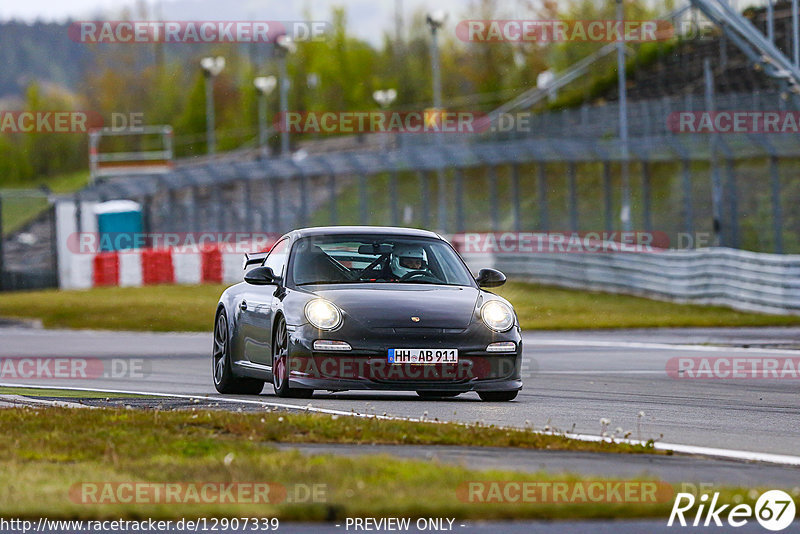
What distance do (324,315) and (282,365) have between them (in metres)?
0.65

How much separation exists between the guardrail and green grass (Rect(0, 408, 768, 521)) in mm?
18794

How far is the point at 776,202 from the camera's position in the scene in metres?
36.2

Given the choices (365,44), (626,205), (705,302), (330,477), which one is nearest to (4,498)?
(330,477)

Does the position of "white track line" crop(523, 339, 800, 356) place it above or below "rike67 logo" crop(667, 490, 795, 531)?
below

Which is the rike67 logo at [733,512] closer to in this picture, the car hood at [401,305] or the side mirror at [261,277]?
the car hood at [401,305]

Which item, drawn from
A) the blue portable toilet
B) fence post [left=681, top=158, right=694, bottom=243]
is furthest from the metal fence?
fence post [left=681, top=158, right=694, bottom=243]

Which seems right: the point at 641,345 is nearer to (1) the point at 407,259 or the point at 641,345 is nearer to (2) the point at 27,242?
(1) the point at 407,259

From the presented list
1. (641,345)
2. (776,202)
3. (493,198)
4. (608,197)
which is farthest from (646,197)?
(641,345)

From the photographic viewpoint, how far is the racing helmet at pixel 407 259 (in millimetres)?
12562

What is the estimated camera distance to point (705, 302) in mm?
30359

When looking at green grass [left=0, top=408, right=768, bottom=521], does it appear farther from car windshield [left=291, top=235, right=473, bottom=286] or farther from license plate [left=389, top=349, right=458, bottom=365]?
car windshield [left=291, top=235, right=473, bottom=286]

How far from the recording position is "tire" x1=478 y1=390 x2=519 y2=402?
1209cm

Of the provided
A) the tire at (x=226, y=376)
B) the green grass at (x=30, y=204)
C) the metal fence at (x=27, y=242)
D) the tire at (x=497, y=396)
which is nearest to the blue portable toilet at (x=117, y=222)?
the metal fence at (x=27, y=242)

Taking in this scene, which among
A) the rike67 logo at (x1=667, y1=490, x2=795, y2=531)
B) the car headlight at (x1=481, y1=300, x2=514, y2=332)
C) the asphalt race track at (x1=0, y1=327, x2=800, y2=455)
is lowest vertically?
the asphalt race track at (x1=0, y1=327, x2=800, y2=455)
